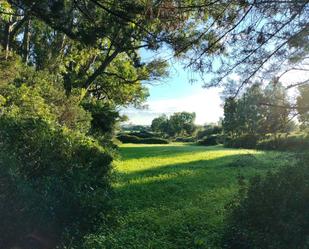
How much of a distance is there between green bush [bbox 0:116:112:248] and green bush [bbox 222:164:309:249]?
2.17m

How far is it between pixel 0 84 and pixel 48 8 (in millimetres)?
2975

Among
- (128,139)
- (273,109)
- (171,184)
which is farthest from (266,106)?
(128,139)

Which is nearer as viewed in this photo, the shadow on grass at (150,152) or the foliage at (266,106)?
the foliage at (266,106)

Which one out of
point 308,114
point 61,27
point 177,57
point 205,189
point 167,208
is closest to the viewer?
point 308,114

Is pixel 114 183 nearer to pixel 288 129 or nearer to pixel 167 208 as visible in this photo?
pixel 167 208

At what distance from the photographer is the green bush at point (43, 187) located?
5.28 m

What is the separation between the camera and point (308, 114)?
592 centimetres

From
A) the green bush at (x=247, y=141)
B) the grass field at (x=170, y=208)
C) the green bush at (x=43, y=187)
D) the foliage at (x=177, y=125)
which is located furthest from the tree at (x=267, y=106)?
the foliage at (x=177, y=125)

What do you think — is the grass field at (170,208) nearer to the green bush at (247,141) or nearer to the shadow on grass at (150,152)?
the green bush at (247,141)

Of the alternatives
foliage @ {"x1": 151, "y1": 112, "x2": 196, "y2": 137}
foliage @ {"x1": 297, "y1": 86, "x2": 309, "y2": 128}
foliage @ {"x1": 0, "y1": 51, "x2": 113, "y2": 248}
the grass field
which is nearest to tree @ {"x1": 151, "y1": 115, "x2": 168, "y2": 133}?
foliage @ {"x1": 151, "y1": 112, "x2": 196, "y2": 137}

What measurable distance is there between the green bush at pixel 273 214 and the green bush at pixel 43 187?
85.5 inches

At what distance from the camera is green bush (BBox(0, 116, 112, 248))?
17.3 ft

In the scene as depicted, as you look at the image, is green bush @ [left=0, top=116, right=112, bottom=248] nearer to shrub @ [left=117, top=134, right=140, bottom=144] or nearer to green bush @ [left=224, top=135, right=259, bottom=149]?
green bush @ [left=224, top=135, right=259, bottom=149]

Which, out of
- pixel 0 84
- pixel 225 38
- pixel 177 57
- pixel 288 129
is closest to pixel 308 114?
pixel 288 129
